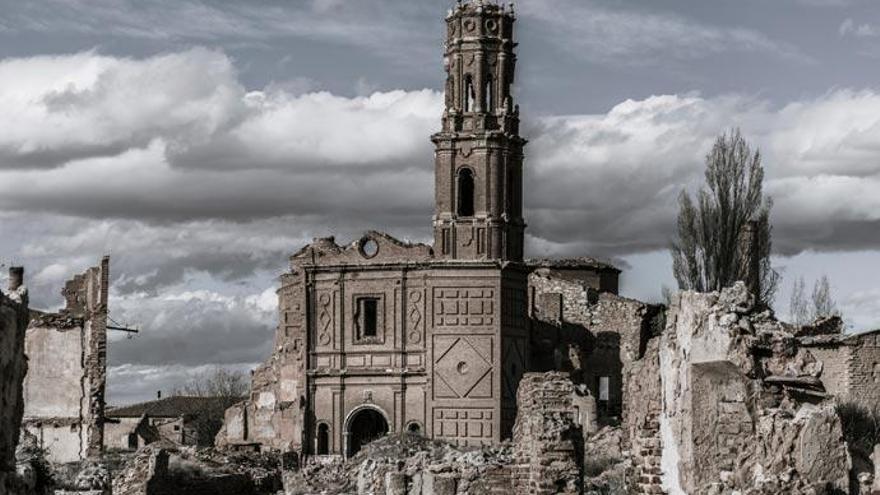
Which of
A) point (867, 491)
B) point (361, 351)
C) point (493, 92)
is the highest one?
point (493, 92)

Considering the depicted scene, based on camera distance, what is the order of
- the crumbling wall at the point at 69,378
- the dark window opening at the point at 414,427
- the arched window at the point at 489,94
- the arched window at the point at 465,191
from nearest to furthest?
the crumbling wall at the point at 69,378 < the dark window opening at the point at 414,427 < the arched window at the point at 465,191 < the arched window at the point at 489,94

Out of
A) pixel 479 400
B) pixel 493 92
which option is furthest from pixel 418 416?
pixel 493 92

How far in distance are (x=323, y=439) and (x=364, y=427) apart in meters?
1.24

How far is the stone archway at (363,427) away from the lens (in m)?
54.0

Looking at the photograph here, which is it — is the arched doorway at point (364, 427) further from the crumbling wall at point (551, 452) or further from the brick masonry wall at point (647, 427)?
the brick masonry wall at point (647, 427)

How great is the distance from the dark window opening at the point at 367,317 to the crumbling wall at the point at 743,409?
4318cm

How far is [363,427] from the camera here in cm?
5469

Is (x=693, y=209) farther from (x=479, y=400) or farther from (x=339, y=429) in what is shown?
(x=339, y=429)

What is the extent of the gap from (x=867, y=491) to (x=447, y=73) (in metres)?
47.0

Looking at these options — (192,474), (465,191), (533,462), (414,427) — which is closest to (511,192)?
(465,191)

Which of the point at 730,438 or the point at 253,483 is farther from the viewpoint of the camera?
the point at 253,483

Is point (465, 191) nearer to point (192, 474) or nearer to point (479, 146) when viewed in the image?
point (479, 146)

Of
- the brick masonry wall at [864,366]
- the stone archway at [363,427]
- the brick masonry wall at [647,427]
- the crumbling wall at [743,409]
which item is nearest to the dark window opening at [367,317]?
the stone archway at [363,427]

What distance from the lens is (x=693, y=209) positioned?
48.6m
